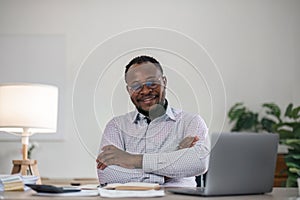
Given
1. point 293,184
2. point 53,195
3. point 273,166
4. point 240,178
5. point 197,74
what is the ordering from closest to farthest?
1. point 53,195
2. point 240,178
3. point 273,166
4. point 197,74
5. point 293,184

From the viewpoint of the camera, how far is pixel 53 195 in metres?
1.28

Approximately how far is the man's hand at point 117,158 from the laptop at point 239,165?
32 cm

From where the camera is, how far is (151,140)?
183 centimetres

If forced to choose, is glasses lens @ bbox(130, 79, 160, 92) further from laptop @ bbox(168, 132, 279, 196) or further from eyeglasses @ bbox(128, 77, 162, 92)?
laptop @ bbox(168, 132, 279, 196)

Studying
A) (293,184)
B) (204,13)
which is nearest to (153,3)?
(204,13)

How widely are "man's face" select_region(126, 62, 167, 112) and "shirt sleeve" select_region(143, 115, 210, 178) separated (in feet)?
0.61

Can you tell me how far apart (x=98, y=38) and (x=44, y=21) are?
0.54 metres

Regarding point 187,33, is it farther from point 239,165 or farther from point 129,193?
point 129,193

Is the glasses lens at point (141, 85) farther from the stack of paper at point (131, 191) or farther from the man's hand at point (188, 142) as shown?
the stack of paper at point (131, 191)

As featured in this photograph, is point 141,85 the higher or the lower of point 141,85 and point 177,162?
the higher

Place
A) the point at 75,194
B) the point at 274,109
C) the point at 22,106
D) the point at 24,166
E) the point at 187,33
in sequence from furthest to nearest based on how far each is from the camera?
1. the point at 187,33
2. the point at 274,109
3. the point at 24,166
4. the point at 22,106
5. the point at 75,194

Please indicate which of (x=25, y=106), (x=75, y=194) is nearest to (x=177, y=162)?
(x=75, y=194)

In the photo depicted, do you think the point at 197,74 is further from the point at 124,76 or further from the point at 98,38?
the point at 98,38

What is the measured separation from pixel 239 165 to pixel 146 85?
50cm
